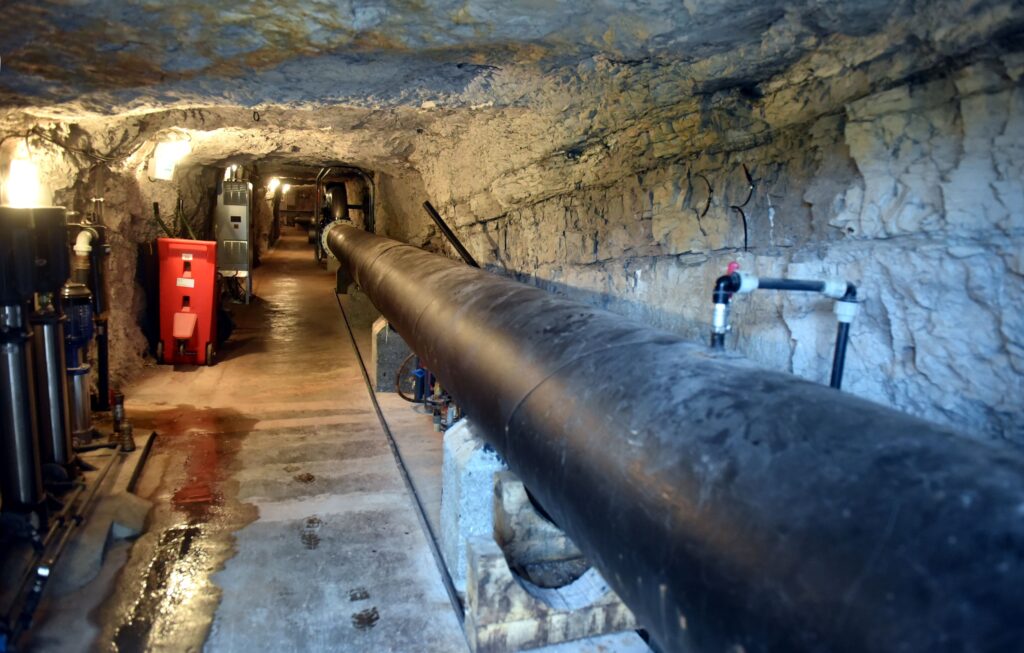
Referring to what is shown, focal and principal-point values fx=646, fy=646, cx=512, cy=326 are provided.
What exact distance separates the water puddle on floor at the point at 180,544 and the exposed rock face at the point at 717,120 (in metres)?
2.32

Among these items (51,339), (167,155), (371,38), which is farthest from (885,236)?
(167,155)

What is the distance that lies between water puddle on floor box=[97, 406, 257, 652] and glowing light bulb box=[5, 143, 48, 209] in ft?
6.15

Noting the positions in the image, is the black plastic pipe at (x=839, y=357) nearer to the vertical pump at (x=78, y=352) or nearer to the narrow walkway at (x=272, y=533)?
the narrow walkway at (x=272, y=533)

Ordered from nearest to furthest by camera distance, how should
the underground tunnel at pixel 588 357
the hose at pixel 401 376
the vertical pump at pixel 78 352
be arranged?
the underground tunnel at pixel 588 357 < the vertical pump at pixel 78 352 < the hose at pixel 401 376

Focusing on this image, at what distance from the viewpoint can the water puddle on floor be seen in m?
2.75

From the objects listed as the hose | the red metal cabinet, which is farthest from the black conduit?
the red metal cabinet

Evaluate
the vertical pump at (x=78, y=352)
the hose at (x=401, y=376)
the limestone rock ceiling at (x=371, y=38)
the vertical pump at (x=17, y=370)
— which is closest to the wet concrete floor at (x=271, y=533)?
the hose at (x=401, y=376)

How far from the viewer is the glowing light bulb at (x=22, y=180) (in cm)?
407

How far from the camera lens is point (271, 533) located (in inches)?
140

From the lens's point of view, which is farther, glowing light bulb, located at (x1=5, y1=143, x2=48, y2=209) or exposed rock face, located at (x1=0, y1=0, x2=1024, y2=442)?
glowing light bulb, located at (x1=5, y1=143, x2=48, y2=209)

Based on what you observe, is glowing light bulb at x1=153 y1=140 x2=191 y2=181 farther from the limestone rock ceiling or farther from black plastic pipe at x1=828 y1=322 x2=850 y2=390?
black plastic pipe at x1=828 y1=322 x2=850 y2=390

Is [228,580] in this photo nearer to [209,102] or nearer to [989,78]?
[209,102]

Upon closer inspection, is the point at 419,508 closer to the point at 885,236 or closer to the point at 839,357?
the point at 839,357

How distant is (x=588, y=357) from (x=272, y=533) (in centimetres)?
260
